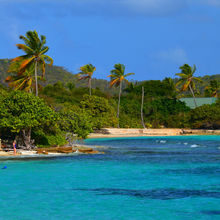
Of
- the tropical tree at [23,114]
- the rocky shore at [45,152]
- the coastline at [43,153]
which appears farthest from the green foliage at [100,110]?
the tropical tree at [23,114]

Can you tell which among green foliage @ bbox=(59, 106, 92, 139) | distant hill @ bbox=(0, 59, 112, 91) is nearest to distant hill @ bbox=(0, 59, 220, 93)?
distant hill @ bbox=(0, 59, 112, 91)

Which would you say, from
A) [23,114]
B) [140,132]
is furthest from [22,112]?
[140,132]

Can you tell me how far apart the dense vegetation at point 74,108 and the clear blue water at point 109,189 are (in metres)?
5.14

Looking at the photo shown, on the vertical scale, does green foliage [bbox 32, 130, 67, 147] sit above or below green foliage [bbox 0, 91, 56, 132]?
below

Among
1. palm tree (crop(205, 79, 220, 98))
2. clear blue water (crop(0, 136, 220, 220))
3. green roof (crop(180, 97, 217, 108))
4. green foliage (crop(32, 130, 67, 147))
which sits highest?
palm tree (crop(205, 79, 220, 98))

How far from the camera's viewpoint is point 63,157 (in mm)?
34656

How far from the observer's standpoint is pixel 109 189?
21.0m

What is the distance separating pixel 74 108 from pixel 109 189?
148 feet

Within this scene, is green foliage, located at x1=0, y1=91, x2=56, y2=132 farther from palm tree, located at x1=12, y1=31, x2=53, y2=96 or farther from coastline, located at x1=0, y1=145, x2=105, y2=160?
palm tree, located at x1=12, y1=31, x2=53, y2=96

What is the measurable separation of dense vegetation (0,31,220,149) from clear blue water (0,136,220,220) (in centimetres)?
514

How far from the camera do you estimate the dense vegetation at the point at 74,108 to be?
115ft

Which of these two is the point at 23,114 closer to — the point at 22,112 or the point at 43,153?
the point at 22,112

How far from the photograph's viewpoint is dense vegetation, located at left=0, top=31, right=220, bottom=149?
3506 centimetres

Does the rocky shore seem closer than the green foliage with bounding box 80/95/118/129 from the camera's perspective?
Yes
